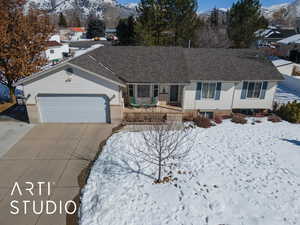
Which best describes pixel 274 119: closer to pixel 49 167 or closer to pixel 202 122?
pixel 202 122

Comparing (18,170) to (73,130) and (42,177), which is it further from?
(73,130)

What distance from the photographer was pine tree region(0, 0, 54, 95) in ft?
50.8

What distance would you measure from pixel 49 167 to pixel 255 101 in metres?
15.7

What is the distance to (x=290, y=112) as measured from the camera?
16766mm

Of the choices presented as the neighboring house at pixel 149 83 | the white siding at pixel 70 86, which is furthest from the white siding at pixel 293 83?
the white siding at pixel 70 86

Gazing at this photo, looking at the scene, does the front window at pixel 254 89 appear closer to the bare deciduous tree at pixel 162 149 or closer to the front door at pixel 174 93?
the front door at pixel 174 93

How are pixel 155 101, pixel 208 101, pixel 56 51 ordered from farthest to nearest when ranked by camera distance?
1. pixel 56 51
2. pixel 155 101
3. pixel 208 101

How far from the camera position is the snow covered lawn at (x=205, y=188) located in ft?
26.1

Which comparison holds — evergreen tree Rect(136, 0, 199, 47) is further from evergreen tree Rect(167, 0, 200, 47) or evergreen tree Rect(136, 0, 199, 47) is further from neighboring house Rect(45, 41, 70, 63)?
neighboring house Rect(45, 41, 70, 63)

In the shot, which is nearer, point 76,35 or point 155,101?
point 155,101

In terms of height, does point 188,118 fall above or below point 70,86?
below

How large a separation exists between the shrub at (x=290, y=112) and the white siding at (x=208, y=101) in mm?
4668

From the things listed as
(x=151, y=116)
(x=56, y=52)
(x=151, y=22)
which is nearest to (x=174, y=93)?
(x=151, y=116)

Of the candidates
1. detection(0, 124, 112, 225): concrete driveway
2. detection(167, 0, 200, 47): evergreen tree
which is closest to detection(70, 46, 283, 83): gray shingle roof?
detection(0, 124, 112, 225): concrete driveway
